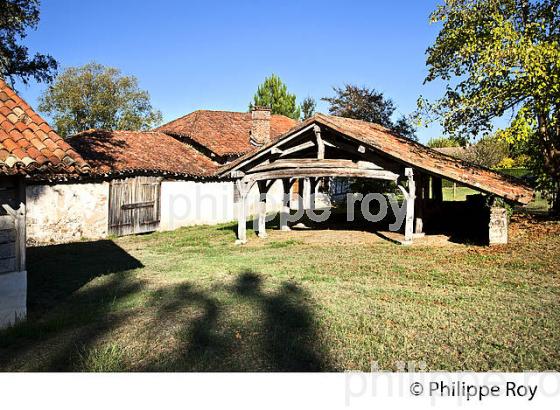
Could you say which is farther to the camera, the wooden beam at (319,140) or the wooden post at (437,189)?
the wooden post at (437,189)

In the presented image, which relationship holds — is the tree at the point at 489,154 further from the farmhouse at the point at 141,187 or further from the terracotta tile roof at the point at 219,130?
the farmhouse at the point at 141,187

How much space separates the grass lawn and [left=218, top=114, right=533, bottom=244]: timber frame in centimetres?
165

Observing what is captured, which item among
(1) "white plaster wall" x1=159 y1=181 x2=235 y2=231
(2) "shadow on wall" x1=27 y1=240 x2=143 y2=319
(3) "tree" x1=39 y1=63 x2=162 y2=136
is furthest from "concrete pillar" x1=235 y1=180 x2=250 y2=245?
(3) "tree" x1=39 y1=63 x2=162 y2=136

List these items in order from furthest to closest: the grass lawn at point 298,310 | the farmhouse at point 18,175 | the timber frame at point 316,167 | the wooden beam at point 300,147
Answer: the wooden beam at point 300,147, the timber frame at point 316,167, the farmhouse at point 18,175, the grass lawn at point 298,310

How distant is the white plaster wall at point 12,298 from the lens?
6.27m

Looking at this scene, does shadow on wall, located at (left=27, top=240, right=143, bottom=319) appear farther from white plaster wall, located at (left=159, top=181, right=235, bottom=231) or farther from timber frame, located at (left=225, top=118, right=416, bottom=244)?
timber frame, located at (left=225, top=118, right=416, bottom=244)

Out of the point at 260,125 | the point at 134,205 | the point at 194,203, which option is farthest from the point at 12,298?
the point at 260,125

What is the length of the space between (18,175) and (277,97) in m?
49.5

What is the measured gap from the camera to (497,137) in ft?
36.3

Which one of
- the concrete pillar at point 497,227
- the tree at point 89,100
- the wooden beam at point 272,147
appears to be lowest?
the concrete pillar at point 497,227

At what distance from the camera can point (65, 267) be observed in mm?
10391

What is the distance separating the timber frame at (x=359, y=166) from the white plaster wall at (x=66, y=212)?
5.48 meters

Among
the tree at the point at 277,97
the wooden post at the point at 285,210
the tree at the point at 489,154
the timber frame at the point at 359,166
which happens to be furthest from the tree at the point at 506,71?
the tree at the point at 277,97

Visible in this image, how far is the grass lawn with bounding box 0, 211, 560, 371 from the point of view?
15.6 ft
